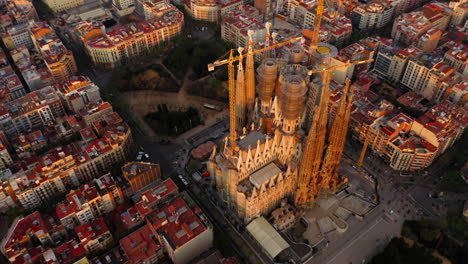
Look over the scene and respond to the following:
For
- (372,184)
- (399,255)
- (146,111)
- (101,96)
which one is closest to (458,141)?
(372,184)

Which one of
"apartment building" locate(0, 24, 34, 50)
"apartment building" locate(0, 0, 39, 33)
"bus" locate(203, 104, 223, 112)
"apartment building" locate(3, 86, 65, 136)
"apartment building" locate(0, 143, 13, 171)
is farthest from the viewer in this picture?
"apartment building" locate(0, 0, 39, 33)

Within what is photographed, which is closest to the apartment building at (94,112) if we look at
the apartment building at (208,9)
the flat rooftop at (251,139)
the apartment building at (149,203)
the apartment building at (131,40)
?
the apartment building at (149,203)

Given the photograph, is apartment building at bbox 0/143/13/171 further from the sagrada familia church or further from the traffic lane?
the traffic lane

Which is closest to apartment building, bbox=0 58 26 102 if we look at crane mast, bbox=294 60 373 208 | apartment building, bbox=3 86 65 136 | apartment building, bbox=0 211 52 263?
apartment building, bbox=3 86 65 136

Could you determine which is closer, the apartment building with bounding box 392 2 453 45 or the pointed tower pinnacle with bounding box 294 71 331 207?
the pointed tower pinnacle with bounding box 294 71 331 207

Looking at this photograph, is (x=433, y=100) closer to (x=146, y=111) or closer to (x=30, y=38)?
(x=146, y=111)

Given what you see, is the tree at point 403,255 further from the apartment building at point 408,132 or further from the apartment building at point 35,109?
the apartment building at point 35,109
